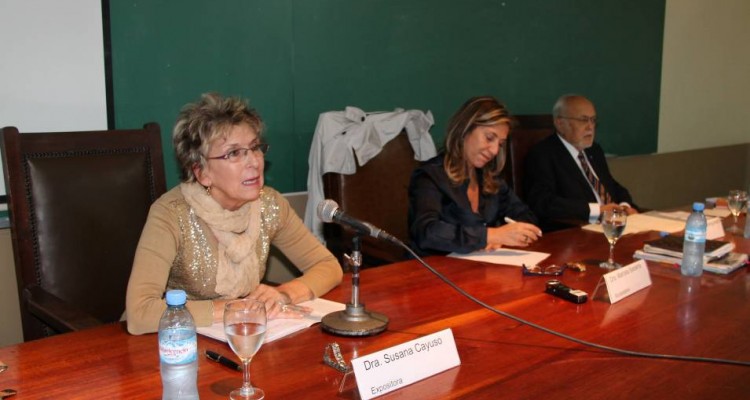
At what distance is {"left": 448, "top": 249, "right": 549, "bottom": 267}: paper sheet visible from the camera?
2.22 m

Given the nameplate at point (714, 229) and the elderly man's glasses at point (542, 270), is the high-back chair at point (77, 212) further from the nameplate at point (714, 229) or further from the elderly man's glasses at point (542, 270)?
the nameplate at point (714, 229)

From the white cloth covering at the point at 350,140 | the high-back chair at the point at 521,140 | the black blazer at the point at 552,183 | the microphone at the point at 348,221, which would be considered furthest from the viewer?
the high-back chair at the point at 521,140

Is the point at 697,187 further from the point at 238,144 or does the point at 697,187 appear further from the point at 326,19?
the point at 238,144

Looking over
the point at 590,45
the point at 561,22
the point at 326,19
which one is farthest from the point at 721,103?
the point at 326,19

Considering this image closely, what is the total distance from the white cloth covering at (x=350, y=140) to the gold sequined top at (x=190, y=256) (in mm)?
857

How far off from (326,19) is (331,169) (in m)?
0.81

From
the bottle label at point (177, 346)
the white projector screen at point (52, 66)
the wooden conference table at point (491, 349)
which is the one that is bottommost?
the wooden conference table at point (491, 349)

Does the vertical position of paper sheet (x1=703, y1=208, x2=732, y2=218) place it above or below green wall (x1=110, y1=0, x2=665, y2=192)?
below

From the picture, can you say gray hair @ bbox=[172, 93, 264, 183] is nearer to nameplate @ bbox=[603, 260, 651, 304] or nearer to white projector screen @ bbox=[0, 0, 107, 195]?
white projector screen @ bbox=[0, 0, 107, 195]

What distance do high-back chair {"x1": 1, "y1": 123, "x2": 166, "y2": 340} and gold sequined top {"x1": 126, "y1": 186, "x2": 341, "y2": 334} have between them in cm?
25

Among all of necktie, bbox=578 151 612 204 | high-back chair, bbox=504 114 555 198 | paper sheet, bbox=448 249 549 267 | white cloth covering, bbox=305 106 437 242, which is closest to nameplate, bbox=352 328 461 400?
paper sheet, bbox=448 249 549 267

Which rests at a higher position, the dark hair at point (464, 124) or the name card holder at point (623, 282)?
the dark hair at point (464, 124)

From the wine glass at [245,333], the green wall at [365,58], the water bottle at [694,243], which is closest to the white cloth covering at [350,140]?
the green wall at [365,58]

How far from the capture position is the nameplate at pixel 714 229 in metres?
2.63
